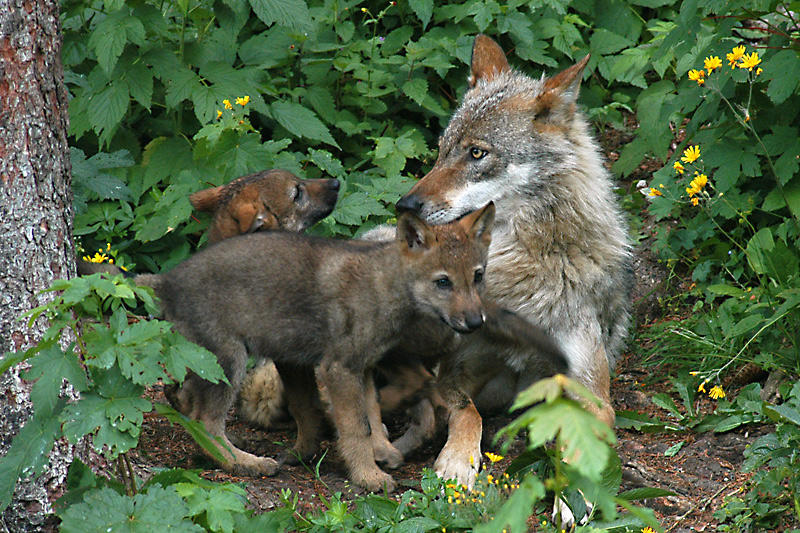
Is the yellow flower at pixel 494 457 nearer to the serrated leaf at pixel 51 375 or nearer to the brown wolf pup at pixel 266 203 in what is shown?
the serrated leaf at pixel 51 375

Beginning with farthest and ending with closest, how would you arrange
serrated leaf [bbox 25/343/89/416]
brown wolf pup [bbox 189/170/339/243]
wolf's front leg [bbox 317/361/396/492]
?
brown wolf pup [bbox 189/170/339/243], wolf's front leg [bbox 317/361/396/492], serrated leaf [bbox 25/343/89/416]

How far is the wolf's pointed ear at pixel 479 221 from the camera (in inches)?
180

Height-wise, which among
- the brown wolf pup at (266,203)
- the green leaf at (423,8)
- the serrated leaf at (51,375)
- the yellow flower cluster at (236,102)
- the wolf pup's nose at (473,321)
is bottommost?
the wolf pup's nose at (473,321)

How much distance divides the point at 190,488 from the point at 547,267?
7.59 ft

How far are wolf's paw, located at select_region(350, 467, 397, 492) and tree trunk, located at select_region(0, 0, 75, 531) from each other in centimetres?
134

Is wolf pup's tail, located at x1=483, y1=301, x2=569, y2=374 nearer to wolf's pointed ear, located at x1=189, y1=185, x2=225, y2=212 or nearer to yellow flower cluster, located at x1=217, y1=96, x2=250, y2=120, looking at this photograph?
wolf's pointed ear, located at x1=189, y1=185, x2=225, y2=212

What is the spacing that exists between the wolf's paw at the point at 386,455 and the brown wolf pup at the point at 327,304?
0.35 feet

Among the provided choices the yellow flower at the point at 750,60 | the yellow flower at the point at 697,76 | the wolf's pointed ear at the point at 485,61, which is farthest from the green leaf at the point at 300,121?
the yellow flower at the point at 750,60

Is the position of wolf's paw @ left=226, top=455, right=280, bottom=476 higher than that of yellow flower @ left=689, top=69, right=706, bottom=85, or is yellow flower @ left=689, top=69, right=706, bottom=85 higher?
yellow flower @ left=689, top=69, right=706, bottom=85

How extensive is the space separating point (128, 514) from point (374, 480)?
4.78 feet

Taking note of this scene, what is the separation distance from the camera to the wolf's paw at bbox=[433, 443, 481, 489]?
14.8 ft

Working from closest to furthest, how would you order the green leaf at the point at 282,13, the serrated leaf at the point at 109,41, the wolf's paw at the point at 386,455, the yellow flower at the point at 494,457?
the yellow flower at the point at 494,457, the wolf's paw at the point at 386,455, the serrated leaf at the point at 109,41, the green leaf at the point at 282,13

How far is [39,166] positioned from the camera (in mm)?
3701

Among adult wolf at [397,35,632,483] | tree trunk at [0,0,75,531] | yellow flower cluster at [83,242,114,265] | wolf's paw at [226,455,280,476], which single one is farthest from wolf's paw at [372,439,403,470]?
yellow flower cluster at [83,242,114,265]
